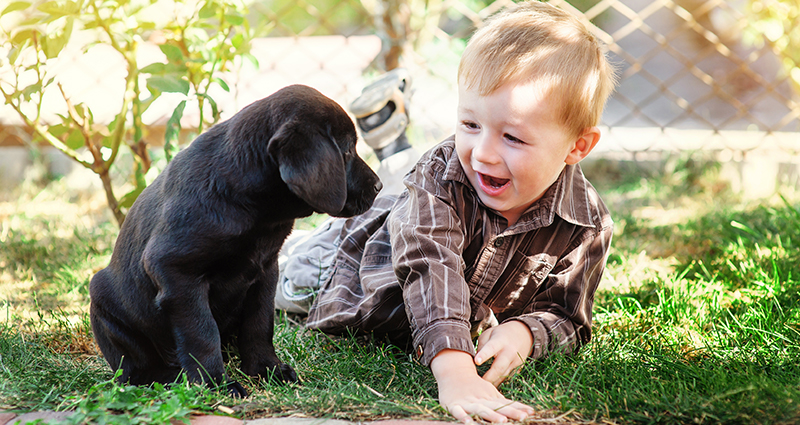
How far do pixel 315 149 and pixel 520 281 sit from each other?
76cm

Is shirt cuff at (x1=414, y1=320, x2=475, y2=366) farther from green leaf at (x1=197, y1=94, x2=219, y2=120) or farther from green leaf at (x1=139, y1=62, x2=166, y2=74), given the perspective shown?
green leaf at (x1=139, y1=62, x2=166, y2=74)

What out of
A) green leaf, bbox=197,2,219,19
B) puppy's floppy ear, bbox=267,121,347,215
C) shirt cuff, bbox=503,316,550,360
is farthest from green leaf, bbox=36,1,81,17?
shirt cuff, bbox=503,316,550,360

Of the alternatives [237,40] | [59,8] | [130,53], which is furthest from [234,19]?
[59,8]

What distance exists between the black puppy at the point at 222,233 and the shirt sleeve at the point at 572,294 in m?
0.59

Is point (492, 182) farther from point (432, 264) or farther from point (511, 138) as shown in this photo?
point (432, 264)

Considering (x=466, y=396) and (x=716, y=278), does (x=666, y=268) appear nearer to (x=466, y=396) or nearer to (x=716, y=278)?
Result: (x=716, y=278)

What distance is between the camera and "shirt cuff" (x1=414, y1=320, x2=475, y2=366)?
1561 millimetres

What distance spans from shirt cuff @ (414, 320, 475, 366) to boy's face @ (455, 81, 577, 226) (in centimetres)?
36

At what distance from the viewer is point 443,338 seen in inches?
61.6

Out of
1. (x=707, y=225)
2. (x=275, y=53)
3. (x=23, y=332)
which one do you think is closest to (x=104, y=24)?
(x=23, y=332)

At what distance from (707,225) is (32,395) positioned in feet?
9.33

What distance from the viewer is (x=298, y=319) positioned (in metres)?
2.44

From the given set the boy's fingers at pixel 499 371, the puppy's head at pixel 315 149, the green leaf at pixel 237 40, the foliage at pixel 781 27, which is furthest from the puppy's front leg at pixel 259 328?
the foliage at pixel 781 27

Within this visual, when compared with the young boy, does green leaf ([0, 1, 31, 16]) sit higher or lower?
higher
